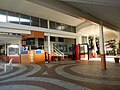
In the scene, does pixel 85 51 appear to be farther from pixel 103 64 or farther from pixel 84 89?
pixel 84 89

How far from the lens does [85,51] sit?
1998cm

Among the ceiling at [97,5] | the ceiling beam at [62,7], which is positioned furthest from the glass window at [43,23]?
the ceiling at [97,5]

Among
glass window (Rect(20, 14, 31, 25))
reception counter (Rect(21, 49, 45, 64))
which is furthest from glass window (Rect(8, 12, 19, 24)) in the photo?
reception counter (Rect(21, 49, 45, 64))

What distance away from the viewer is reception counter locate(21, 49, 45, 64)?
1413 cm

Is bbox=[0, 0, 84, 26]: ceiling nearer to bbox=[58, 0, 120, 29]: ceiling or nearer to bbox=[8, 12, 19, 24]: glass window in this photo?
bbox=[8, 12, 19, 24]: glass window

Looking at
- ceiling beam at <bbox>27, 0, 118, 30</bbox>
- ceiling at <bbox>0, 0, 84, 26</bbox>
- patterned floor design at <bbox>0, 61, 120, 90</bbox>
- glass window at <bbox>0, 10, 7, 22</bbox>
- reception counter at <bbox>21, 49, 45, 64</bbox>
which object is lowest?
patterned floor design at <bbox>0, 61, 120, 90</bbox>

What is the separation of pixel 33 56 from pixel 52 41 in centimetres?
451

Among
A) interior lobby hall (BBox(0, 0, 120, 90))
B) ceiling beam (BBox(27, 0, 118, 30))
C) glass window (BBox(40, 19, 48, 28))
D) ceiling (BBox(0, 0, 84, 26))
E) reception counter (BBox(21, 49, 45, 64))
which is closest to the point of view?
ceiling beam (BBox(27, 0, 118, 30))

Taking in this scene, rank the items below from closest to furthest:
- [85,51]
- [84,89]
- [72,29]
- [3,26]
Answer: [84,89]
[3,26]
[72,29]
[85,51]

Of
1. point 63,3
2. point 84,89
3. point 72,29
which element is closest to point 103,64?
point 84,89

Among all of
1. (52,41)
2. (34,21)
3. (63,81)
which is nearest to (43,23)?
(34,21)

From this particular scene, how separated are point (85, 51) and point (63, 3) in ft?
48.7

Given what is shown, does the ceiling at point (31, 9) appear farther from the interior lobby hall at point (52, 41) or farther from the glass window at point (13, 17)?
the glass window at point (13, 17)

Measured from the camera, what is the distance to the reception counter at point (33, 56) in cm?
1413
